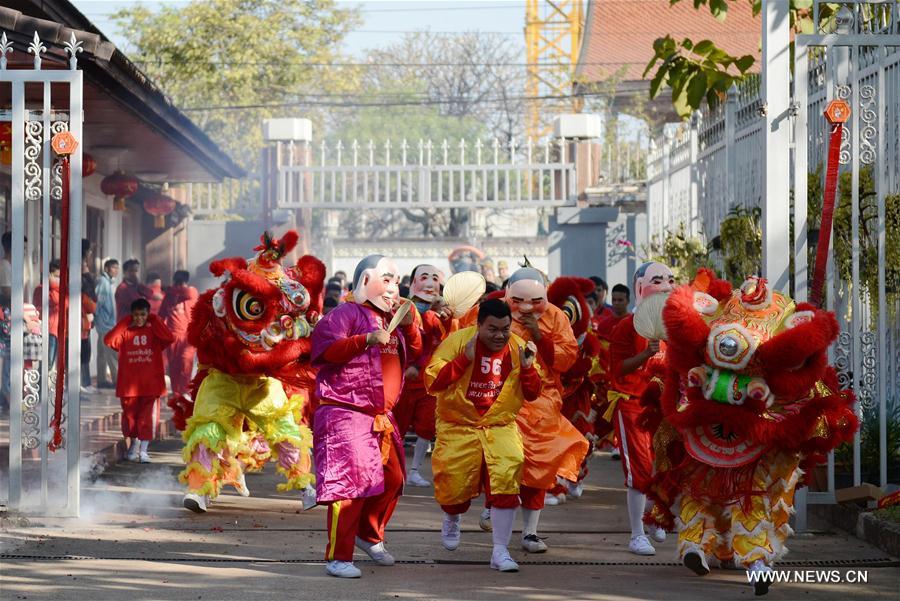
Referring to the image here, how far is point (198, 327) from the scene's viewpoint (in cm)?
933

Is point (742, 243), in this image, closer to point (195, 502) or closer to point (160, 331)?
point (195, 502)

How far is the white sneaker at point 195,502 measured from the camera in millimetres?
9258

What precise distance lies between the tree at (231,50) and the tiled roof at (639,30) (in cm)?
758

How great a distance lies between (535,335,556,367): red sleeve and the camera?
8.11 m

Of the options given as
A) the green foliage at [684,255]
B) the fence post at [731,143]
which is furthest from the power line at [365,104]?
the fence post at [731,143]

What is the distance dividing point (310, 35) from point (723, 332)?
2768 cm

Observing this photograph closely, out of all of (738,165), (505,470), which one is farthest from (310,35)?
(505,470)

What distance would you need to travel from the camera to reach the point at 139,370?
12.0 metres

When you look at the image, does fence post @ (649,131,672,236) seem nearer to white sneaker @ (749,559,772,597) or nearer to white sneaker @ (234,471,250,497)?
white sneaker @ (234,471,250,497)

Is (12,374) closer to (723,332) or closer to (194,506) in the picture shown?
(194,506)

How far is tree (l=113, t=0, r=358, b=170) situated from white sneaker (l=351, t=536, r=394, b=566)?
24.1m

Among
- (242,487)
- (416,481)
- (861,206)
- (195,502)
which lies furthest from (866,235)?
(195,502)

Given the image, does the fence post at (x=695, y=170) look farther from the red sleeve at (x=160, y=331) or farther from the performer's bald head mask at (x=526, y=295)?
the performer's bald head mask at (x=526, y=295)

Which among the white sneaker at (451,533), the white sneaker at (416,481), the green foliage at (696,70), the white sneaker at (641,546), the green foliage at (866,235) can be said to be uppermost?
the green foliage at (696,70)
